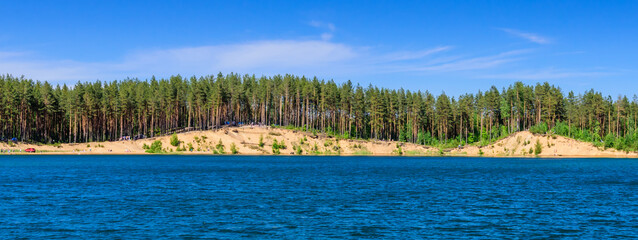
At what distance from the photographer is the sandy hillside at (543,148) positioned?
5664 inches

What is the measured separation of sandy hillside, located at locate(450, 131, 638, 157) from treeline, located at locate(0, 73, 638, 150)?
928cm

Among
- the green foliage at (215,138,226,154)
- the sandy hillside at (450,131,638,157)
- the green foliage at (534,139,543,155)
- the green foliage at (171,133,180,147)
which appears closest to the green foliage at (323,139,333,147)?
the green foliage at (215,138,226,154)

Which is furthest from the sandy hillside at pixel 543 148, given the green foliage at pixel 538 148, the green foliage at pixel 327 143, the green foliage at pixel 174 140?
the green foliage at pixel 174 140

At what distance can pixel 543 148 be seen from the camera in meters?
149

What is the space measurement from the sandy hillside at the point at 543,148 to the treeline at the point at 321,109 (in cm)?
928

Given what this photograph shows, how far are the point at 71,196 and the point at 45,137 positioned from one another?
407 feet

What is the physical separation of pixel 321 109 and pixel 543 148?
227ft

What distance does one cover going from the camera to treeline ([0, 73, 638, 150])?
541 ft

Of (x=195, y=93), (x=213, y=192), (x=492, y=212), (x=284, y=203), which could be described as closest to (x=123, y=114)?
(x=195, y=93)

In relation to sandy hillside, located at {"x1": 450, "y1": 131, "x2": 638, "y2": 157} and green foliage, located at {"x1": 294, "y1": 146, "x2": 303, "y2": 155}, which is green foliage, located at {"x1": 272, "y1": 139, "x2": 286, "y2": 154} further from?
sandy hillside, located at {"x1": 450, "y1": 131, "x2": 638, "y2": 157}

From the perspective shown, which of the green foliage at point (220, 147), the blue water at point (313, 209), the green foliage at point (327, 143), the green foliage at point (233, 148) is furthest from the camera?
the green foliage at point (327, 143)

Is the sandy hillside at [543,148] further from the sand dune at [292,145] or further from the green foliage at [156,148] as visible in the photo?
the green foliage at [156,148]

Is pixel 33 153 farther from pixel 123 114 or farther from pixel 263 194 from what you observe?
pixel 263 194

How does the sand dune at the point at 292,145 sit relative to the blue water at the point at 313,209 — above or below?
above
